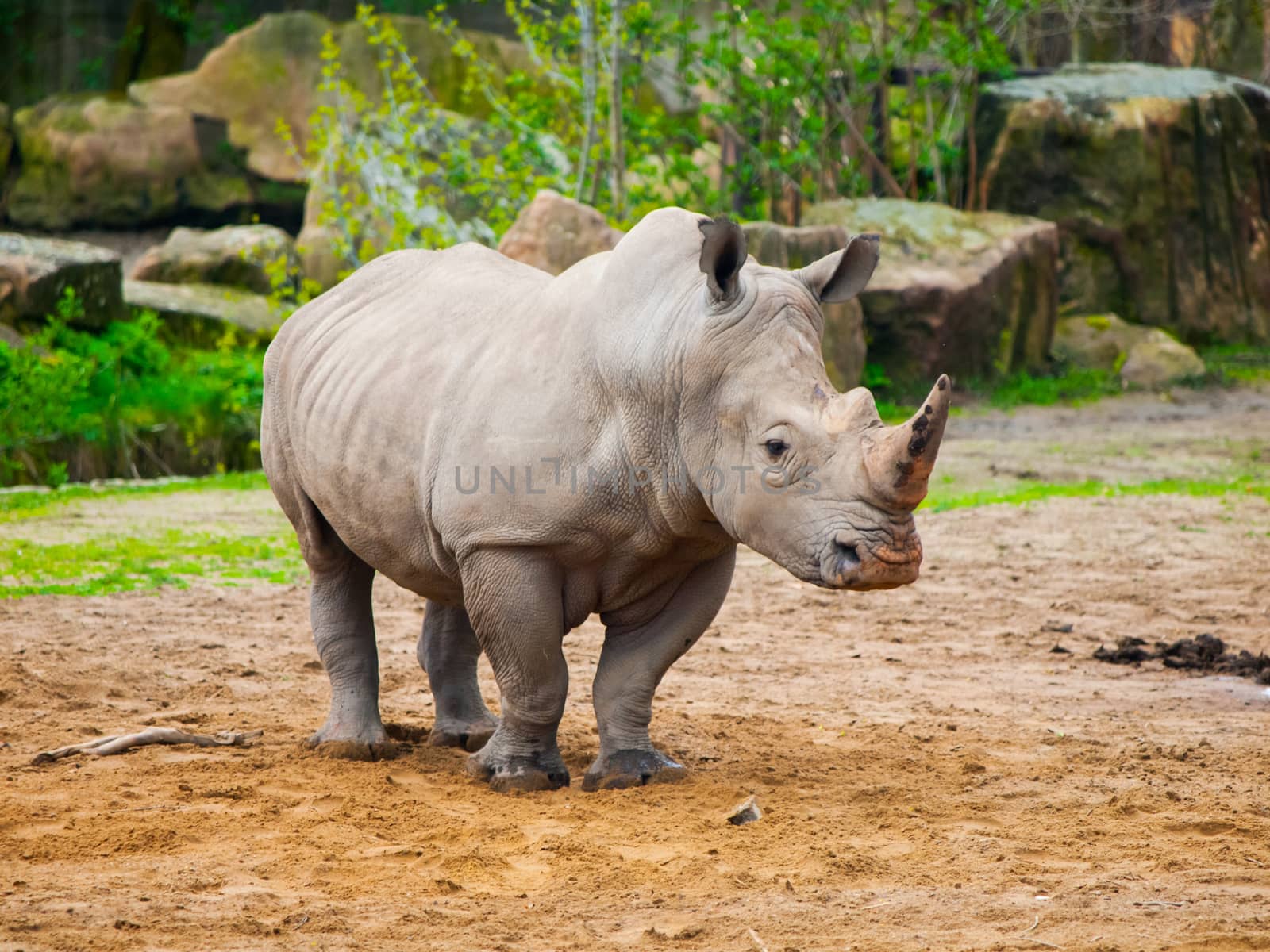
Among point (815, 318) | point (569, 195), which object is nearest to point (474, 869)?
point (815, 318)

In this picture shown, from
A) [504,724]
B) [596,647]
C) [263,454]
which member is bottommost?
[596,647]

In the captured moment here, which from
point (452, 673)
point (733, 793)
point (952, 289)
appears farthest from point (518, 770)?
point (952, 289)

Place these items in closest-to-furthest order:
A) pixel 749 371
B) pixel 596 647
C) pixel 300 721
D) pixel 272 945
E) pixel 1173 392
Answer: pixel 272 945
pixel 749 371
pixel 300 721
pixel 596 647
pixel 1173 392

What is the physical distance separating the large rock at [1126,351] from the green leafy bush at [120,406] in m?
8.22

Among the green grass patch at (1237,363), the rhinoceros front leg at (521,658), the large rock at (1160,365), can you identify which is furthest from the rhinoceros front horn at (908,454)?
the green grass patch at (1237,363)

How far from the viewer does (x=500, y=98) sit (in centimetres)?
1423

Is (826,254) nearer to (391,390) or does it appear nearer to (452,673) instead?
(452,673)

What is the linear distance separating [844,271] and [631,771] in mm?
1648

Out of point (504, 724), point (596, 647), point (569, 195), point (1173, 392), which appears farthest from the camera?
point (1173, 392)

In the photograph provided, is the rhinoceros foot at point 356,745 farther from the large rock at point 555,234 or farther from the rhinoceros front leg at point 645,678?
the large rock at point 555,234

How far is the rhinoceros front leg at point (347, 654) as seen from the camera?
17.7 ft

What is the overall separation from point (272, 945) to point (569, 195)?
36.9 ft

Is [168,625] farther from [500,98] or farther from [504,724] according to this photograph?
[500,98]

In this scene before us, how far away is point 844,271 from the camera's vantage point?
4785mm
